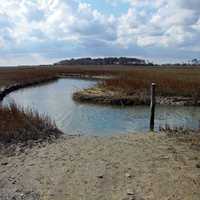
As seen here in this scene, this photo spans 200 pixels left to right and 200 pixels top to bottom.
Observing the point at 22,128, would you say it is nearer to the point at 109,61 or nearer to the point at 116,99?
the point at 116,99

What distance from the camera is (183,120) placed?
17.8m

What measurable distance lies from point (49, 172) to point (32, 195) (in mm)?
1098

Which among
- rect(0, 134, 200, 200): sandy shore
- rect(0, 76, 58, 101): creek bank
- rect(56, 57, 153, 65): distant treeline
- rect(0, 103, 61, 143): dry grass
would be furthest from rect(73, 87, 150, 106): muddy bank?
rect(56, 57, 153, 65): distant treeline

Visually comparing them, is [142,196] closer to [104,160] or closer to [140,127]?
[104,160]

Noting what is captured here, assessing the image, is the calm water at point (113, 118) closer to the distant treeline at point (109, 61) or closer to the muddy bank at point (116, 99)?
the muddy bank at point (116, 99)

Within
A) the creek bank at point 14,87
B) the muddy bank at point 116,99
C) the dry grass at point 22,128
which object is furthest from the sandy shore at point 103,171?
the creek bank at point 14,87

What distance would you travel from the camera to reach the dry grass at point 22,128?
10.3 meters

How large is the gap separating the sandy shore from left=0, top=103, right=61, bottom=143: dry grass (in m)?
0.93

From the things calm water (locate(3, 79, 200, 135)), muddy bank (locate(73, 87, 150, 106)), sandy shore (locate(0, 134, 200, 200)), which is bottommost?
calm water (locate(3, 79, 200, 135))

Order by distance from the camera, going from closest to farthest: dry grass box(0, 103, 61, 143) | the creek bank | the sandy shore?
1. the sandy shore
2. dry grass box(0, 103, 61, 143)
3. the creek bank

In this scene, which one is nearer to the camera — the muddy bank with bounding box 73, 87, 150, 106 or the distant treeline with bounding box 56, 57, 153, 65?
the muddy bank with bounding box 73, 87, 150, 106

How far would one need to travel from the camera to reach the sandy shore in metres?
6.26

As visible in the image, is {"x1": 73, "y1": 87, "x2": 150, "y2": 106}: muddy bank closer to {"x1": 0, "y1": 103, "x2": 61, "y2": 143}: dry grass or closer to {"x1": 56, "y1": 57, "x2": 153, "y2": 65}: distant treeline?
{"x1": 0, "y1": 103, "x2": 61, "y2": 143}: dry grass

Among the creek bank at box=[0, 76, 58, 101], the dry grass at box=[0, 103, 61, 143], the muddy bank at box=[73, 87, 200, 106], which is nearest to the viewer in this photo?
the dry grass at box=[0, 103, 61, 143]
